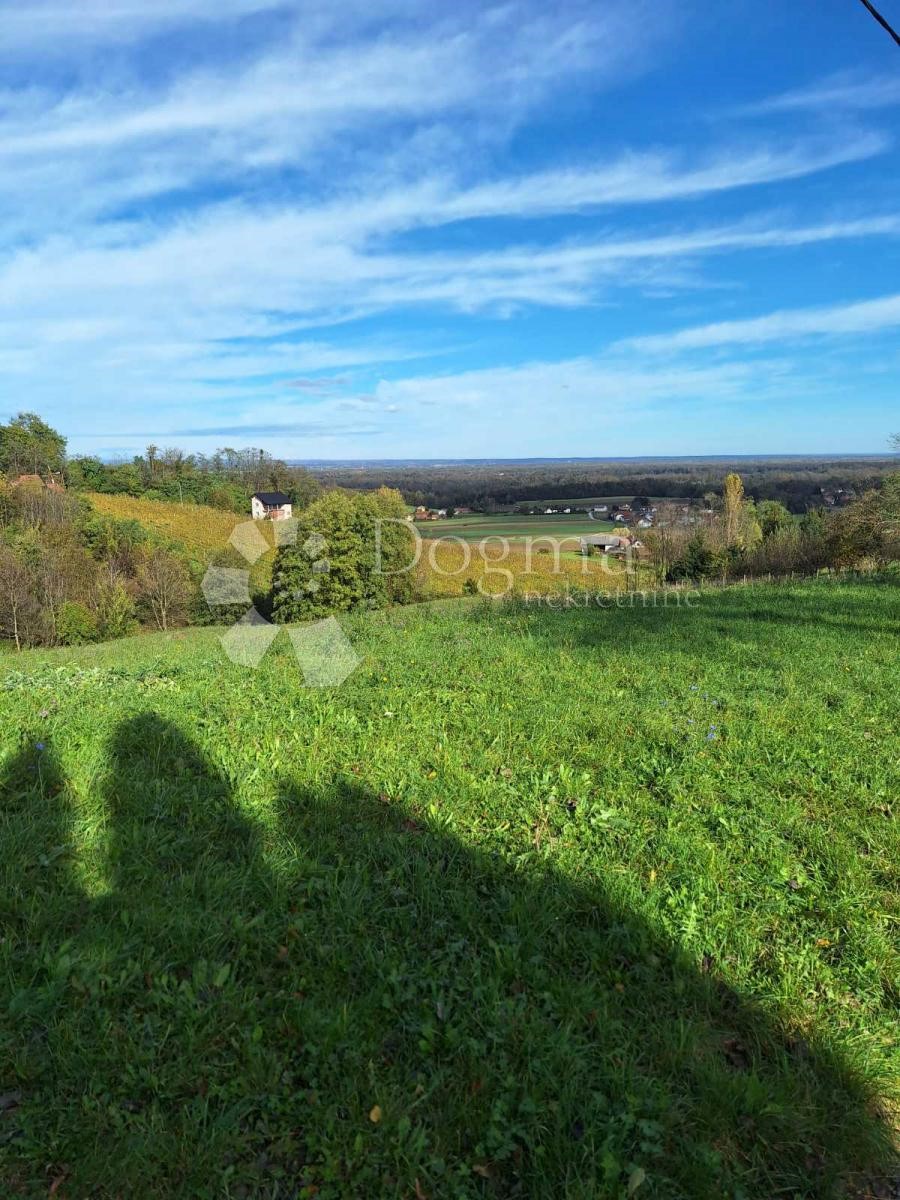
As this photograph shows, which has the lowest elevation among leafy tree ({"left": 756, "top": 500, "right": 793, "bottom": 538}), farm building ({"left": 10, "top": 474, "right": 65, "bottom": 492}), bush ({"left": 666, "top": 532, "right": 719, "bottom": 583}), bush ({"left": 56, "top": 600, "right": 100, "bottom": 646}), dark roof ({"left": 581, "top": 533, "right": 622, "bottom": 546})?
bush ({"left": 56, "top": 600, "right": 100, "bottom": 646})

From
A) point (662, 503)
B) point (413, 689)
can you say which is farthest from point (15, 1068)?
point (662, 503)

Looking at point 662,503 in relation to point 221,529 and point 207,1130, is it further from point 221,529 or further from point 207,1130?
point 207,1130

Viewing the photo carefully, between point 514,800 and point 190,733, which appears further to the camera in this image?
point 190,733

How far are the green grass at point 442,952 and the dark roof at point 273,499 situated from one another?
58.9 m

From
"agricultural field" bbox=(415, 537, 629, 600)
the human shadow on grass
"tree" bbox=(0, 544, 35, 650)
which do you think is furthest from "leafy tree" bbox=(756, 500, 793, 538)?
the human shadow on grass

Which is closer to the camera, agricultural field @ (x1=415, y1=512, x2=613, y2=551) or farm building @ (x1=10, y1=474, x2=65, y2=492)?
agricultural field @ (x1=415, y1=512, x2=613, y2=551)

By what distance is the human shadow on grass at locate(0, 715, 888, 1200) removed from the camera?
1.68m

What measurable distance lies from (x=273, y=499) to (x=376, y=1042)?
63451 mm

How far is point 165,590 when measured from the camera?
35.3 m

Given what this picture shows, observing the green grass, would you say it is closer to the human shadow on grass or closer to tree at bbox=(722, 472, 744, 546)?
the human shadow on grass

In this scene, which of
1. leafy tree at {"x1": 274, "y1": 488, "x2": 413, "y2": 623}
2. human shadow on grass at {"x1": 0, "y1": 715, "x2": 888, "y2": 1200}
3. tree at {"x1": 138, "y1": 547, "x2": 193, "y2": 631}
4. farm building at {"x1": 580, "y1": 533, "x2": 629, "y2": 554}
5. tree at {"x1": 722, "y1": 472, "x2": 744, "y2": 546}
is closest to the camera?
human shadow on grass at {"x1": 0, "y1": 715, "x2": 888, "y2": 1200}

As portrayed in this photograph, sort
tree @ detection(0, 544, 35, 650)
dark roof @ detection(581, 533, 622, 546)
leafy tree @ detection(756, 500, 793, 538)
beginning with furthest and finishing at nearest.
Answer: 1. leafy tree @ detection(756, 500, 793, 538)
2. dark roof @ detection(581, 533, 622, 546)
3. tree @ detection(0, 544, 35, 650)

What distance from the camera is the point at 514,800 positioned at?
349 cm

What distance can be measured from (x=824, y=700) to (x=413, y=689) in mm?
3478
